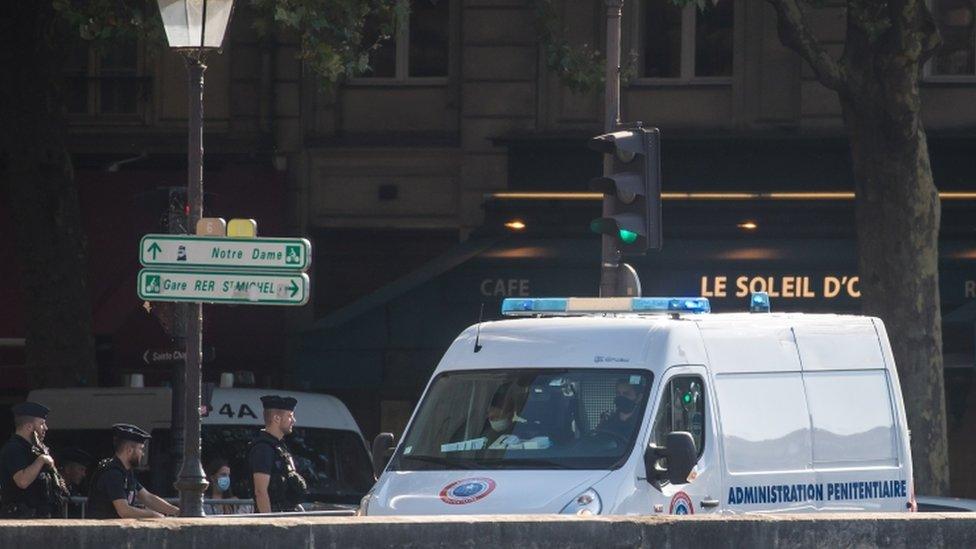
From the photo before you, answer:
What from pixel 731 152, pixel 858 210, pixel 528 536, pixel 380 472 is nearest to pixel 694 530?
pixel 528 536

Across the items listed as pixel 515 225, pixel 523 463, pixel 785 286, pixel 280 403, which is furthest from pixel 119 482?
pixel 785 286

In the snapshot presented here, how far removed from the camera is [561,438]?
1097 centimetres

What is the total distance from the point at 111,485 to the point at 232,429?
3.20 metres

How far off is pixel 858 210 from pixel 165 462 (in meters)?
6.56

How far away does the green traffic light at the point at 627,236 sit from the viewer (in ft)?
47.1

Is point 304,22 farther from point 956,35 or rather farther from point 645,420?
point 956,35

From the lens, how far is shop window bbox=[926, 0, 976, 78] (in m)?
21.4

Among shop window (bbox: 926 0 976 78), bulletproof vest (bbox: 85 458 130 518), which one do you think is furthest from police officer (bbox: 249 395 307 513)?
shop window (bbox: 926 0 976 78)

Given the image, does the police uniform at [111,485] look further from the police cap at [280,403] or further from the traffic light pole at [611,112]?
the traffic light pole at [611,112]

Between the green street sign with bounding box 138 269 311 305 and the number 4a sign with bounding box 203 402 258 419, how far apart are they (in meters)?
5.83

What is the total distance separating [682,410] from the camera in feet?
36.7

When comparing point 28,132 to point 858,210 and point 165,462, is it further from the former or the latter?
point 858,210

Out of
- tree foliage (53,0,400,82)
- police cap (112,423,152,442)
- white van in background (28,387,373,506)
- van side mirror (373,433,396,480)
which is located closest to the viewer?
van side mirror (373,433,396,480)

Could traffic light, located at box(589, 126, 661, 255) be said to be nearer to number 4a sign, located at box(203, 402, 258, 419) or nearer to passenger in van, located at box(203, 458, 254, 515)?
passenger in van, located at box(203, 458, 254, 515)
